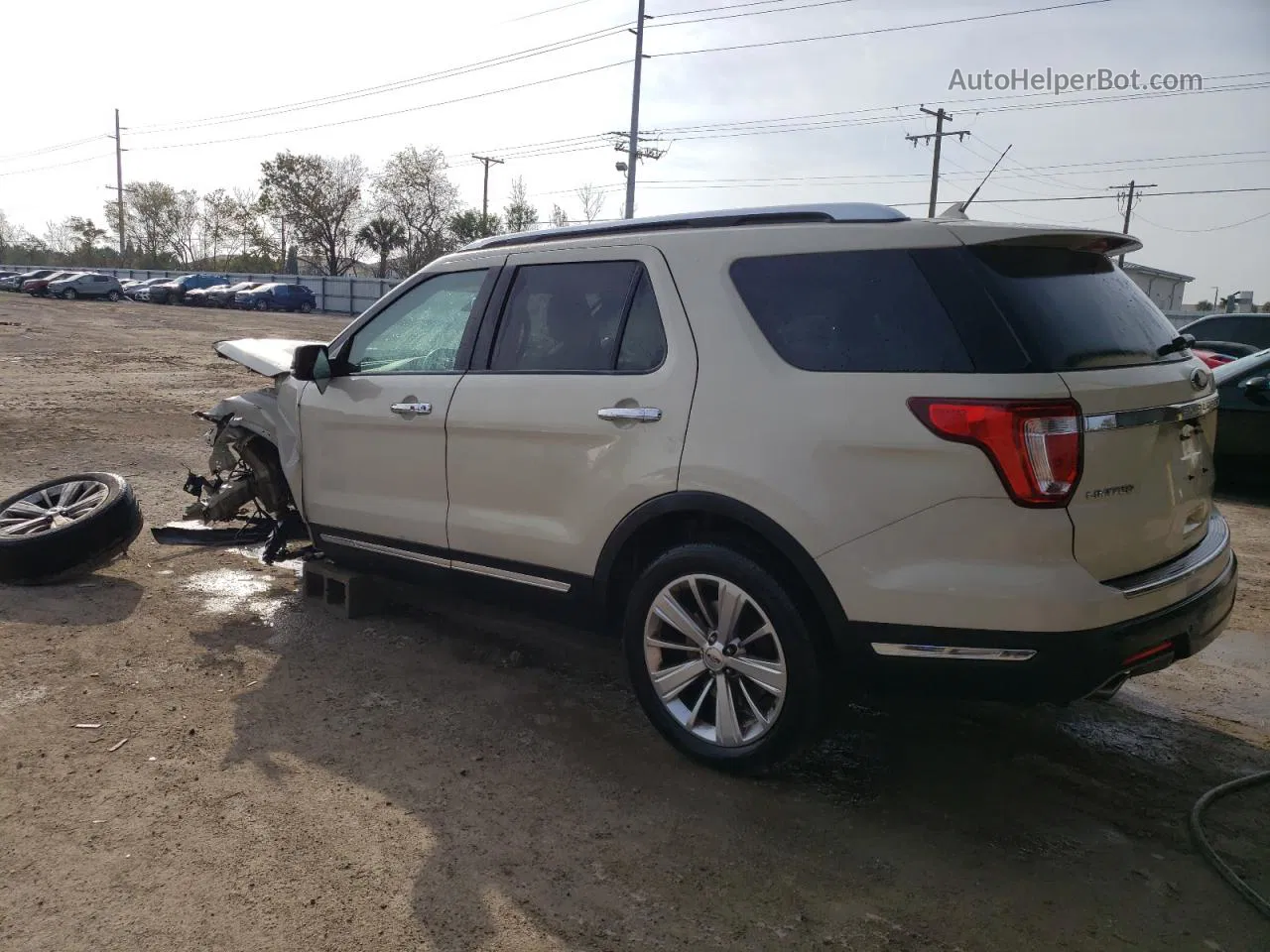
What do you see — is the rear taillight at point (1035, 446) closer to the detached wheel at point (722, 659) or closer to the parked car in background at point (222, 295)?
the detached wheel at point (722, 659)

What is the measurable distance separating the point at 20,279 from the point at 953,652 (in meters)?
70.8

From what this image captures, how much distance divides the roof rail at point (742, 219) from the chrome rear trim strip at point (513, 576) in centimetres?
142

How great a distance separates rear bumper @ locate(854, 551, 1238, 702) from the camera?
9.27ft

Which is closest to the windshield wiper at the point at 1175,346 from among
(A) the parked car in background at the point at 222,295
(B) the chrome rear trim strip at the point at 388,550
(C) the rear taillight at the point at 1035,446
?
(C) the rear taillight at the point at 1035,446

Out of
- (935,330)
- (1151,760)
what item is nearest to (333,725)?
(935,330)

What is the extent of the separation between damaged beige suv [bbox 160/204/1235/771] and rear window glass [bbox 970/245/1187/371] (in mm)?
11

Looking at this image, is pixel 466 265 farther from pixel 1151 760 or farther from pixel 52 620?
pixel 1151 760

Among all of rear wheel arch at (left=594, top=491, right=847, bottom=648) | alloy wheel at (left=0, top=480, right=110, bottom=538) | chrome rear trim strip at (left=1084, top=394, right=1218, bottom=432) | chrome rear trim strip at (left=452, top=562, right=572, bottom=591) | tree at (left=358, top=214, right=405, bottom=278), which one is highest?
tree at (left=358, top=214, right=405, bottom=278)

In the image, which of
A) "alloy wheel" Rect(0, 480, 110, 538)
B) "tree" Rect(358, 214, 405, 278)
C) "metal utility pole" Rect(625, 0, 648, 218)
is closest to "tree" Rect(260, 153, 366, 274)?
"tree" Rect(358, 214, 405, 278)

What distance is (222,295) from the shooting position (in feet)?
178

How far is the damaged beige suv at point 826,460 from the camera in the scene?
9.30ft

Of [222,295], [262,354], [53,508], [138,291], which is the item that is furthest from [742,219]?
[138,291]

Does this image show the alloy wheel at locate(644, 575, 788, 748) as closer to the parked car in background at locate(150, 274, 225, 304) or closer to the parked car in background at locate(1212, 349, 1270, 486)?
the parked car in background at locate(1212, 349, 1270, 486)

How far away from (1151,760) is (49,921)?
3697 mm
